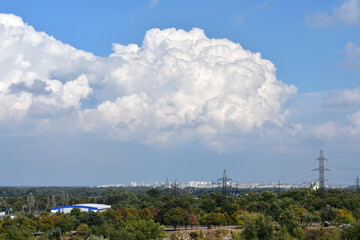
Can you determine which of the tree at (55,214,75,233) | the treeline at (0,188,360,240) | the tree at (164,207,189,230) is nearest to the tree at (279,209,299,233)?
the treeline at (0,188,360,240)

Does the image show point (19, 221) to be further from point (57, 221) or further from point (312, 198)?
point (312, 198)

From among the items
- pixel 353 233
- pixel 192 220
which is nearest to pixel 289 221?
pixel 353 233

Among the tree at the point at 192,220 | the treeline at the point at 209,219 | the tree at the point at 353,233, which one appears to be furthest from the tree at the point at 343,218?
the tree at the point at 192,220

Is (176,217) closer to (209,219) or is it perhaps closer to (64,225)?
(209,219)

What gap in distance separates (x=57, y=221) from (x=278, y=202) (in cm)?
4310

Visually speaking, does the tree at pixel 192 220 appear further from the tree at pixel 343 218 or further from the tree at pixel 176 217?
the tree at pixel 343 218

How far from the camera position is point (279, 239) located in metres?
47.9

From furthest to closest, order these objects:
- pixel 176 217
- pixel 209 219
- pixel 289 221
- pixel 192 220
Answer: pixel 192 220, pixel 209 219, pixel 176 217, pixel 289 221

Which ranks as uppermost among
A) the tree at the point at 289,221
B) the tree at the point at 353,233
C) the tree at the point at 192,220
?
the tree at the point at 353,233

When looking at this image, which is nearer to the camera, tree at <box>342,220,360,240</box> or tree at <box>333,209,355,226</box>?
tree at <box>342,220,360,240</box>

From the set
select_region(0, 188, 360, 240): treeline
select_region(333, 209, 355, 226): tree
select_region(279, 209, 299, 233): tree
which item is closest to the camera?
select_region(0, 188, 360, 240): treeline

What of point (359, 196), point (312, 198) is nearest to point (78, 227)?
point (312, 198)

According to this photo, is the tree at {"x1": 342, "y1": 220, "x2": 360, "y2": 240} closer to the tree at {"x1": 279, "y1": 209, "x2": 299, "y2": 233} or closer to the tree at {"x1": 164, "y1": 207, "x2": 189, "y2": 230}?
the tree at {"x1": 279, "y1": 209, "x2": 299, "y2": 233}

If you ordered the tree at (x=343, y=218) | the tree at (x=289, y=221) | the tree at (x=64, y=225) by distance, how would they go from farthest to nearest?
the tree at (x=64, y=225) < the tree at (x=343, y=218) < the tree at (x=289, y=221)
